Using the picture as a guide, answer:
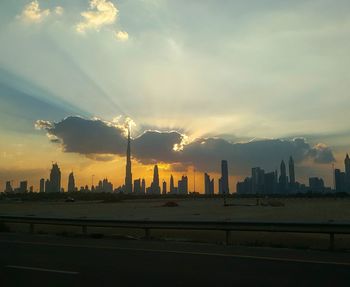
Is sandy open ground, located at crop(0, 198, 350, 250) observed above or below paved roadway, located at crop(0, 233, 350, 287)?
above

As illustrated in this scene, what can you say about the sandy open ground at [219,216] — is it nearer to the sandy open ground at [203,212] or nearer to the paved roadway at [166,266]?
the sandy open ground at [203,212]

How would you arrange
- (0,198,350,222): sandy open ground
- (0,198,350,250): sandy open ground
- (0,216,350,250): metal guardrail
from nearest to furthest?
1. (0,216,350,250): metal guardrail
2. (0,198,350,250): sandy open ground
3. (0,198,350,222): sandy open ground

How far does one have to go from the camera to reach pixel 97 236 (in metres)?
22.5

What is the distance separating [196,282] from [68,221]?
1445cm

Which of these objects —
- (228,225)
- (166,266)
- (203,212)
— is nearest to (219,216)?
(203,212)

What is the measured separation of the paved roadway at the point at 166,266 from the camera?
33.6 ft

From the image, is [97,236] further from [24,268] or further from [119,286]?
[119,286]

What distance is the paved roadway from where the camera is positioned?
33.6 feet

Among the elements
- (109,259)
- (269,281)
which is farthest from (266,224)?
(269,281)

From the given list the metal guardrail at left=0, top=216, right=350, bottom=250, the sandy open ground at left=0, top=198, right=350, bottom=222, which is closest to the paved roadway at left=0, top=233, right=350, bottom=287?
the metal guardrail at left=0, top=216, right=350, bottom=250

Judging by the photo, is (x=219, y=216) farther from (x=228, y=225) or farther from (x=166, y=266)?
(x=166, y=266)

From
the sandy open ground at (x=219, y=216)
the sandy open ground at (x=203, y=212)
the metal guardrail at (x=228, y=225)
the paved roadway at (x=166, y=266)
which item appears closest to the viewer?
the paved roadway at (x=166, y=266)

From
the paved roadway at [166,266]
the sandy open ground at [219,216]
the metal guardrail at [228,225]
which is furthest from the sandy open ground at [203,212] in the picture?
the paved roadway at [166,266]

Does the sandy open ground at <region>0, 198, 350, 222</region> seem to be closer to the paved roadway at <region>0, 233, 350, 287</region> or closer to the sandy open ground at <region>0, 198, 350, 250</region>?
the sandy open ground at <region>0, 198, 350, 250</region>
